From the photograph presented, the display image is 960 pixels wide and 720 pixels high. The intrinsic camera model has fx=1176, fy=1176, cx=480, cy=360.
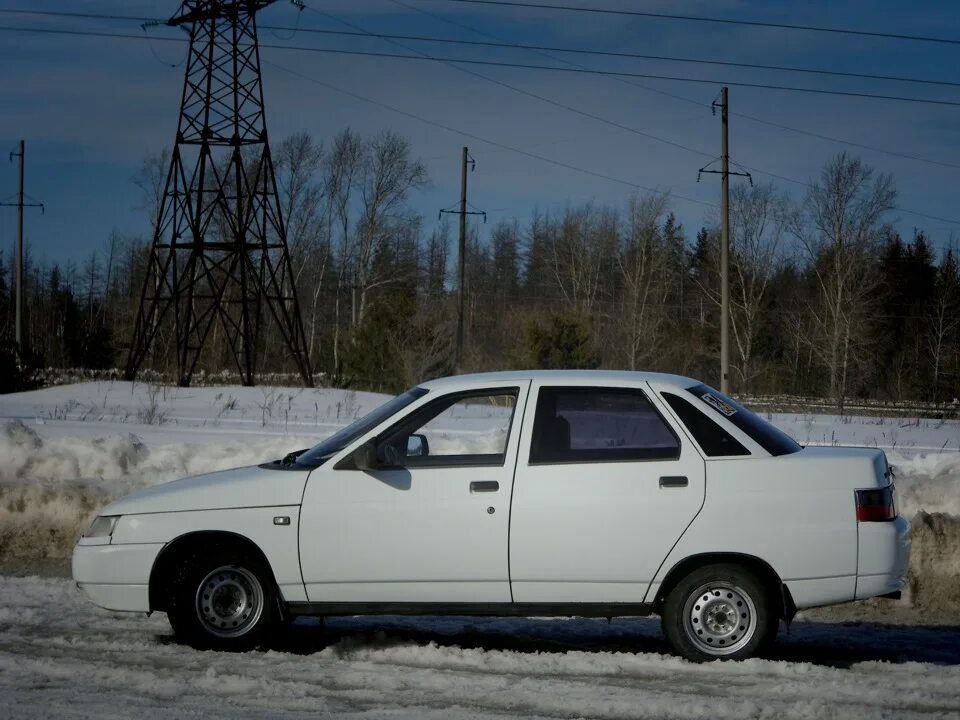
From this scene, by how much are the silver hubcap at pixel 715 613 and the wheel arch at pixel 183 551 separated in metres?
2.50

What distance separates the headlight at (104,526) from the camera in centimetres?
724

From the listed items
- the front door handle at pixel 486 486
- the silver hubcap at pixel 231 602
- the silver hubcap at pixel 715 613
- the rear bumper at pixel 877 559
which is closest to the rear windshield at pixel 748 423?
the rear bumper at pixel 877 559

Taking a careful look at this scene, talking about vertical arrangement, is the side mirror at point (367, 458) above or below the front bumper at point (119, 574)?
above

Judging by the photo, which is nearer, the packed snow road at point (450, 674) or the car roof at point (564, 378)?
the packed snow road at point (450, 674)

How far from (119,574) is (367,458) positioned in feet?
5.54

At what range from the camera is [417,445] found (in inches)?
294

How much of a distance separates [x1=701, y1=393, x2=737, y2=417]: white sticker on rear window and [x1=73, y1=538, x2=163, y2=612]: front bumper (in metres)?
3.44

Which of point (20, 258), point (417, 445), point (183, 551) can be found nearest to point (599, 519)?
point (417, 445)

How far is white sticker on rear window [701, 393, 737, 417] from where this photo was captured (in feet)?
23.5

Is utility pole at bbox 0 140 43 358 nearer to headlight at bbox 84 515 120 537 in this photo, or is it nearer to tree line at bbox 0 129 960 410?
tree line at bbox 0 129 960 410

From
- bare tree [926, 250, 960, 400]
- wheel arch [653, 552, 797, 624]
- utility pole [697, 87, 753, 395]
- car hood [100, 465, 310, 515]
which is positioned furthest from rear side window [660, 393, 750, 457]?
bare tree [926, 250, 960, 400]

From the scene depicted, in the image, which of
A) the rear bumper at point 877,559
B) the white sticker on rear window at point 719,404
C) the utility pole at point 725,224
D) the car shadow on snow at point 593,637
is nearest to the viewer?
the rear bumper at point 877,559

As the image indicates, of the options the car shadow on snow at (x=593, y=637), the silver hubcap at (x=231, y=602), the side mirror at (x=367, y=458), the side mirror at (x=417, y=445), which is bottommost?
the car shadow on snow at (x=593, y=637)

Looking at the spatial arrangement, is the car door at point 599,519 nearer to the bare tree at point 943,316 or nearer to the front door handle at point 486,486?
the front door handle at point 486,486
